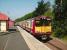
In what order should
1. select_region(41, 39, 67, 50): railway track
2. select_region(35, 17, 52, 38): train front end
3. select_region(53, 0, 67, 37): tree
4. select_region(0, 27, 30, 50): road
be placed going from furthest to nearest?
select_region(53, 0, 67, 37): tree < select_region(35, 17, 52, 38): train front end < select_region(41, 39, 67, 50): railway track < select_region(0, 27, 30, 50): road

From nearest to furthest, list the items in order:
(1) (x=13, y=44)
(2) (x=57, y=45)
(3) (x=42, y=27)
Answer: (1) (x=13, y=44)
(2) (x=57, y=45)
(3) (x=42, y=27)

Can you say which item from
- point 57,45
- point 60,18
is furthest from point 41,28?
point 57,45

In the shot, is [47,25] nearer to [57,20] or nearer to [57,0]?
[57,20]

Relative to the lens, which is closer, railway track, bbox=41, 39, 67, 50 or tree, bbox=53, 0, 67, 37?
railway track, bbox=41, 39, 67, 50

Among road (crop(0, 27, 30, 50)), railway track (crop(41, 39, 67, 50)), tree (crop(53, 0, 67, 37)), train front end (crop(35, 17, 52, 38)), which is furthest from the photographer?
tree (crop(53, 0, 67, 37))

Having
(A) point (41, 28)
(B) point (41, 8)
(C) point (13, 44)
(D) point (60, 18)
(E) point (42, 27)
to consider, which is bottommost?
(C) point (13, 44)

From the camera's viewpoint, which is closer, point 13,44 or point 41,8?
point 13,44

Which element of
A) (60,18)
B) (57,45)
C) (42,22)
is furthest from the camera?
(60,18)

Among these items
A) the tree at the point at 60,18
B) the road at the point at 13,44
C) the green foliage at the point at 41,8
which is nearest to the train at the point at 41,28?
the tree at the point at 60,18

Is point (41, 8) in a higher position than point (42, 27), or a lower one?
higher

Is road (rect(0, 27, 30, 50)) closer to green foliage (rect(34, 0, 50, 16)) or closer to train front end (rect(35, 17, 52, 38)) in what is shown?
train front end (rect(35, 17, 52, 38))

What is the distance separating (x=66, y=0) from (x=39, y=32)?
5.97m

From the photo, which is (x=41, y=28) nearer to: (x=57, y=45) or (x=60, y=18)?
(x=60, y=18)

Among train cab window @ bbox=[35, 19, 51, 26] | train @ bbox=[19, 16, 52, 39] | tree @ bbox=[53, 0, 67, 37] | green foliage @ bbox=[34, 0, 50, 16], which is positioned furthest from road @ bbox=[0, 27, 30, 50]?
green foliage @ bbox=[34, 0, 50, 16]
